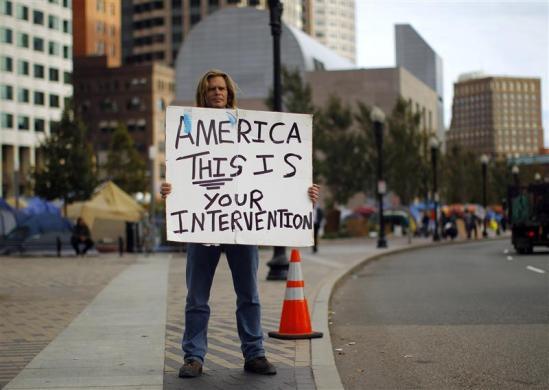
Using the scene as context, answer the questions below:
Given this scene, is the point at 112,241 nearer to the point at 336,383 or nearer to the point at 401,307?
the point at 401,307

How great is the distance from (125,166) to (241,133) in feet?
223

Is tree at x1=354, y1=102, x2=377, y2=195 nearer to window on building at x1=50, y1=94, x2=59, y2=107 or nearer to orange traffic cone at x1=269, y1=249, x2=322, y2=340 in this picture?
orange traffic cone at x1=269, y1=249, x2=322, y2=340

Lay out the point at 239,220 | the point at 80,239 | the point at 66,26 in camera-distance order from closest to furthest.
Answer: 1. the point at 239,220
2. the point at 80,239
3. the point at 66,26

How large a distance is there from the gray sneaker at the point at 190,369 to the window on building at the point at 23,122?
92312 millimetres

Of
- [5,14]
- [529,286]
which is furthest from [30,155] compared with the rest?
[529,286]

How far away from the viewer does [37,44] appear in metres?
97.7

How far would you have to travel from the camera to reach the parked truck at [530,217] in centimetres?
2734

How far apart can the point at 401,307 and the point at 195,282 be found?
596 cm

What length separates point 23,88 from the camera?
96.2 meters

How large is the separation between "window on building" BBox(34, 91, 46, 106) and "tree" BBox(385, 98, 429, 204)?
50539 mm

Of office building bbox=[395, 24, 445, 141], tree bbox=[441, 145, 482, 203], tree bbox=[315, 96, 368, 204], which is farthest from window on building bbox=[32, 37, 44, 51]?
office building bbox=[395, 24, 445, 141]

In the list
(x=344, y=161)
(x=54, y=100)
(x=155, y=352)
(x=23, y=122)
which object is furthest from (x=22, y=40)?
(x=155, y=352)

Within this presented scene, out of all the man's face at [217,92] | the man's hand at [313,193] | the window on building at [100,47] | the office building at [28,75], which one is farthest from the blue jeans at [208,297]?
the window on building at [100,47]

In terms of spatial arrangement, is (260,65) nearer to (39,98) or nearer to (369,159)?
(39,98)
